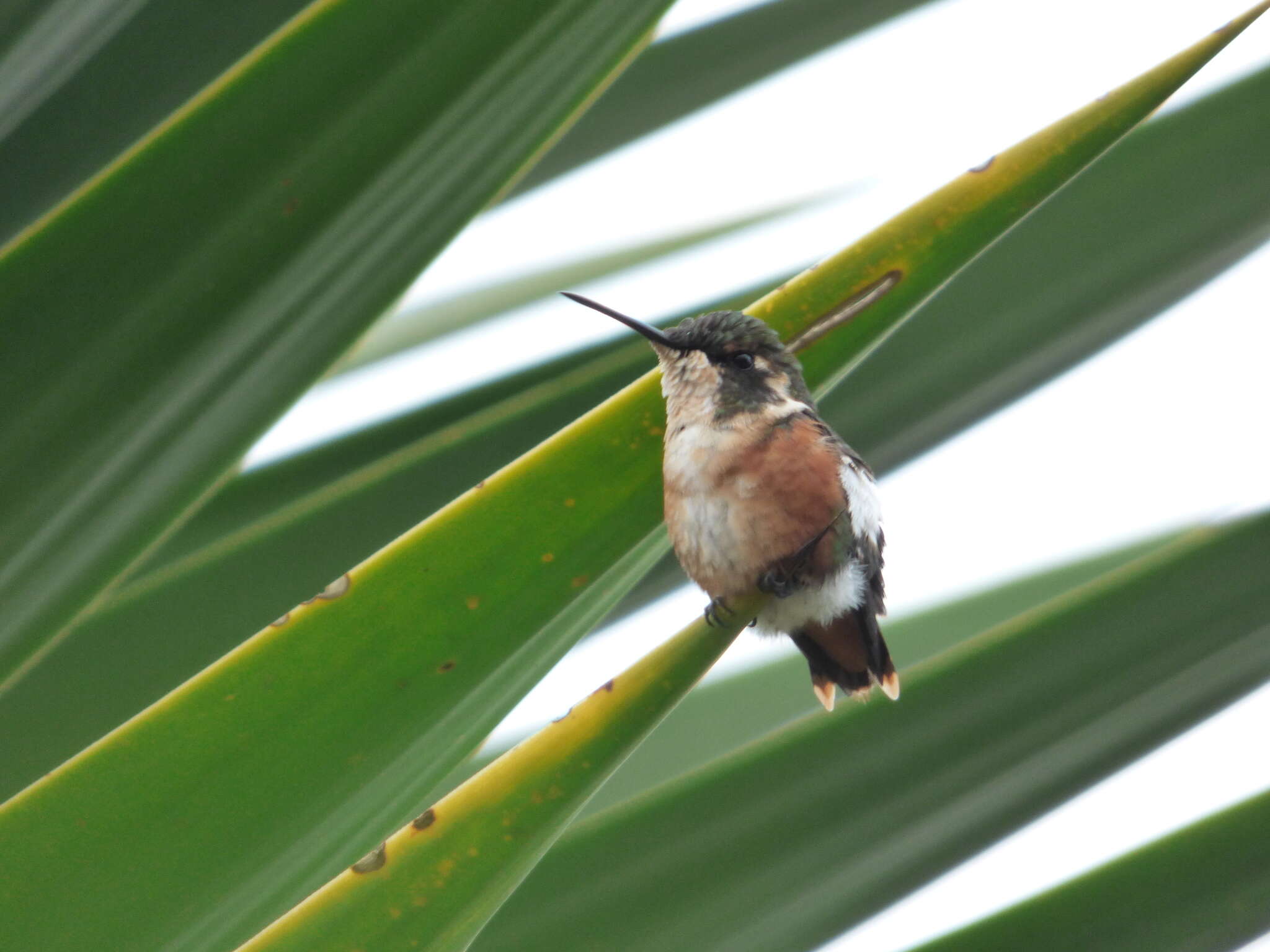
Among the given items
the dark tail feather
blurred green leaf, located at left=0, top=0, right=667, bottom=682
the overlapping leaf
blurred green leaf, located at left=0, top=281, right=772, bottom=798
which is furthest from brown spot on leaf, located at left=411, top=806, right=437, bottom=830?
the dark tail feather

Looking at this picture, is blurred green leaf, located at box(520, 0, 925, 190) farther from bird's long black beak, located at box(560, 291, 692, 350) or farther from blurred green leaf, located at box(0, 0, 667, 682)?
blurred green leaf, located at box(0, 0, 667, 682)

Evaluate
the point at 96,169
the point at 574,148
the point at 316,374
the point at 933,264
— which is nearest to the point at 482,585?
the point at 316,374

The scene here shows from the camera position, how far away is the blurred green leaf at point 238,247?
907 millimetres

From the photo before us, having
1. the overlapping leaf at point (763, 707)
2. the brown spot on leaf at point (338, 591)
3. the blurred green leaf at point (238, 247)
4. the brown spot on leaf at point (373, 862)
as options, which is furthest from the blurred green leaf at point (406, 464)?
the brown spot on leaf at point (373, 862)

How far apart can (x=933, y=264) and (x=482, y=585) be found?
423 millimetres

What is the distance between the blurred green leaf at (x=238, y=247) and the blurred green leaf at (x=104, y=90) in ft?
0.51

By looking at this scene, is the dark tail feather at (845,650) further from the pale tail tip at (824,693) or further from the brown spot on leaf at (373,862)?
the brown spot on leaf at (373,862)

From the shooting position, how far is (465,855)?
71cm

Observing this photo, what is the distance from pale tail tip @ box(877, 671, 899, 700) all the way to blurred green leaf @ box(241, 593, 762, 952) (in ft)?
2.18

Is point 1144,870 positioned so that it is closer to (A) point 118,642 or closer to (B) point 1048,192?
(B) point 1048,192

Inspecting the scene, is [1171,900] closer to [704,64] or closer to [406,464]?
[406,464]

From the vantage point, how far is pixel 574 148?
1756 millimetres

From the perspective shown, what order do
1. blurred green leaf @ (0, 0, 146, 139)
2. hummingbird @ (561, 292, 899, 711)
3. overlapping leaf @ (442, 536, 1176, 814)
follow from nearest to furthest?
blurred green leaf @ (0, 0, 146, 139) → overlapping leaf @ (442, 536, 1176, 814) → hummingbird @ (561, 292, 899, 711)

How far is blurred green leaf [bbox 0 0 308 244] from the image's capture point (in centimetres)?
105
